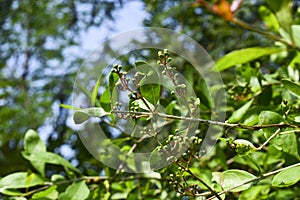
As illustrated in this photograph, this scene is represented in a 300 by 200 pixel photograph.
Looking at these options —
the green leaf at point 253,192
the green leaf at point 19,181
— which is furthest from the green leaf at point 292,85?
the green leaf at point 19,181

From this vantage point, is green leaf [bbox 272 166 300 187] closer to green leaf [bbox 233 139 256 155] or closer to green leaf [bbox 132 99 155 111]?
green leaf [bbox 233 139 256 155]

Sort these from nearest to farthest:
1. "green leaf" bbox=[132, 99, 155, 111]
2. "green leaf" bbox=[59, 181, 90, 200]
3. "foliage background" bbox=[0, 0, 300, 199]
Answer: "green leaf" bbox=[132, 99, 155, 111], "green leaf" bbox=[59, 181, 90, 200], "foliage background" bbox=[0, 0, 300, 199]

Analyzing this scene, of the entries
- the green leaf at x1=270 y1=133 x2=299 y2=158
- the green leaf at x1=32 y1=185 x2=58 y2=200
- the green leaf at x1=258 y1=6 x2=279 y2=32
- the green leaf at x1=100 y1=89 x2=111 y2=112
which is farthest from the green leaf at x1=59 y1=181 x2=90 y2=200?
the green leaf at x1=258 y1=6 x2=279 y2=32

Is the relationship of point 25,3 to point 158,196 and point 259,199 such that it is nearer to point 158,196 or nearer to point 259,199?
point 158,196

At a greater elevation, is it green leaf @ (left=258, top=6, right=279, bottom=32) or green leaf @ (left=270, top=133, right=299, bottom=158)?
green leaf @ (left=258, top=6, right=279, bottom=32)

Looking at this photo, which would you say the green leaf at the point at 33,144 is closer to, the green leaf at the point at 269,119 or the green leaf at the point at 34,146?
the green leaf at the point at 34,146

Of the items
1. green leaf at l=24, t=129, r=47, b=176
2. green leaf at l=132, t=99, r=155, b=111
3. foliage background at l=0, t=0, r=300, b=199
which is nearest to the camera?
green leaf at l=132, t=99, r=155, b=111

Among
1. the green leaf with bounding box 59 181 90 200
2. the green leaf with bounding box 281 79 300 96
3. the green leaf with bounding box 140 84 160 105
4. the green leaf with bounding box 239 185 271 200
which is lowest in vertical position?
the green leaf with bounding box 239 185 271 200
